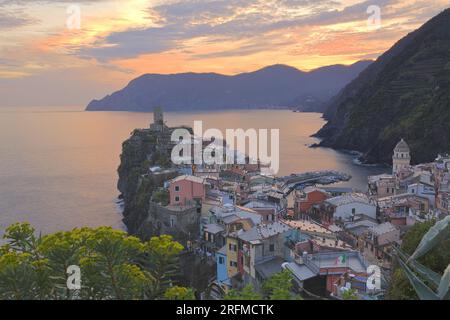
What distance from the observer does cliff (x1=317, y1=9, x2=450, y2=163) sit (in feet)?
227

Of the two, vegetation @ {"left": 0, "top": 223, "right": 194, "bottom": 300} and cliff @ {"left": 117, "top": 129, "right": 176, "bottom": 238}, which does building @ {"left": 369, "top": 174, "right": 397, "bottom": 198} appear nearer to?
cliff @ {"left": 117, "top": 129, "right": 176, "bottom": 238}

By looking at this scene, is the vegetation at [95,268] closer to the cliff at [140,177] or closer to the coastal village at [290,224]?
the coastal village at [290,224]

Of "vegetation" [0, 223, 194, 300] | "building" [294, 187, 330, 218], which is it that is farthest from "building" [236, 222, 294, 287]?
"building" [294, 187, 330, 218]

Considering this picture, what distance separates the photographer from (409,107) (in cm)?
8312

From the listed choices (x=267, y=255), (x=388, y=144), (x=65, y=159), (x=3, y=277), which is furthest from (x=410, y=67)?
(x=3, y=277)

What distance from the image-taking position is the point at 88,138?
127062 millimetres

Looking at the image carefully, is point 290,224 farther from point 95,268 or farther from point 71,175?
point 71,175

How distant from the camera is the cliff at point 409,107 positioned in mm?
69312

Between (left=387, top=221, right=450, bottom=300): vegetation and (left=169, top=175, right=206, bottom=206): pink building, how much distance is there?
15.2 metres

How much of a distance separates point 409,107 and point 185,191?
64331mm

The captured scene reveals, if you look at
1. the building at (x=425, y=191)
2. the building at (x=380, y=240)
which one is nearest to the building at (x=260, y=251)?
the building at (x=380, y=240)

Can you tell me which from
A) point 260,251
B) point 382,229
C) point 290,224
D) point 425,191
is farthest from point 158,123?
point 260,251

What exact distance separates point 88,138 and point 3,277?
124 meters
